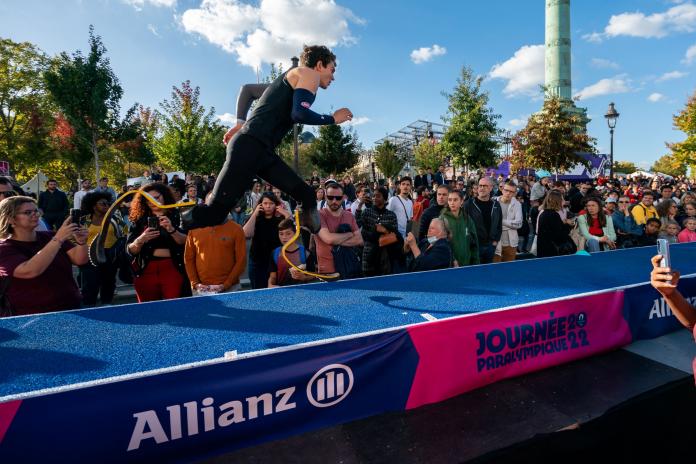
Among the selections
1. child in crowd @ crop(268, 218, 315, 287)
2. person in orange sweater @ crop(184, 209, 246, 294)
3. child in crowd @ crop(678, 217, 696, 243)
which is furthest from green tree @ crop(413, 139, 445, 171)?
person in orange sweater @ crop(184, 209, 246, 294)

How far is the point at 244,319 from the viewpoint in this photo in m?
2.78

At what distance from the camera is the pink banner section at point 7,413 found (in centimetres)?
157

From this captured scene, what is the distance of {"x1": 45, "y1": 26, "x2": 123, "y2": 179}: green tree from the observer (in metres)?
17.8

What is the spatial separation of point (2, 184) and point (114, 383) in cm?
448

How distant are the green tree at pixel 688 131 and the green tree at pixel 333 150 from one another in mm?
24430

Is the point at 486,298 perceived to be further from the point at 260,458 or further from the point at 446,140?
the point at 446,140

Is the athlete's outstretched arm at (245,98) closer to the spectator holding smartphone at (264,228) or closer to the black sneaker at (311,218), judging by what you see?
the black sneaker at (311,218)

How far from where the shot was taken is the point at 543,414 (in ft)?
9.20

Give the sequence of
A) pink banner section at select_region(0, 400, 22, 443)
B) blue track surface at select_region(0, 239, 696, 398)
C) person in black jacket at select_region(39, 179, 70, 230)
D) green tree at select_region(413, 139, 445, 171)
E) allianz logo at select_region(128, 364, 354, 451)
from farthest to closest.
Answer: green tree at select_region(413, 139, 445, 171) → person in black jacket at select_region(39, 179, 70, 230) → blue track surface at select_region(0, 239, 696, 398) → allianz logo at select_region(128, 364, 354, 451) → pink banner section at select_region(0, 400, 22, 443)

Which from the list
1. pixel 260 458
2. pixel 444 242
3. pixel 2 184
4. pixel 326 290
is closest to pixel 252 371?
pixel 260 458

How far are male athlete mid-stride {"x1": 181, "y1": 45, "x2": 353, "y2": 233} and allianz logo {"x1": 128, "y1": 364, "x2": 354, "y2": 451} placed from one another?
59.1 inches

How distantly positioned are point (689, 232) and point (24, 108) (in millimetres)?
39782

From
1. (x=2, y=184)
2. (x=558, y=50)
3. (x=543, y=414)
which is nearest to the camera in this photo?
(x=543, y=414)

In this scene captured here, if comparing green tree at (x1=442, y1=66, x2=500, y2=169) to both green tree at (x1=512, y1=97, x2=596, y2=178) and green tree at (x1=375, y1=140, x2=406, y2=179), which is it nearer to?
green tree at (x1=512, y1=97, x2=596, y2=178)
